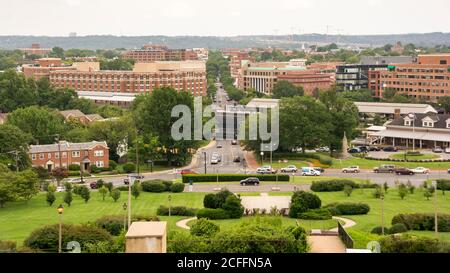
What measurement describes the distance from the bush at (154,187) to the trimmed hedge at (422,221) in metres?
7.69

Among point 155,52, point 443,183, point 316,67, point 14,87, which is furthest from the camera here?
point 155,52

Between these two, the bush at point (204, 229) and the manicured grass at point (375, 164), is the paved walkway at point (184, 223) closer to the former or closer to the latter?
the bush at point (204, 229)

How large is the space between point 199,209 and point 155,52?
7023 cm

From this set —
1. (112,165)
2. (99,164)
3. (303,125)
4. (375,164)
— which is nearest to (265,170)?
(303,125)

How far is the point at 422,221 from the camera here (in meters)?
14.3

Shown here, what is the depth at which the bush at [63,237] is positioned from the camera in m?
11.3

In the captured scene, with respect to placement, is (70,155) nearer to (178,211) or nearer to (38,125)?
(38,125)

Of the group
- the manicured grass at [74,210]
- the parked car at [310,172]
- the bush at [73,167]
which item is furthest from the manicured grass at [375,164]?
the bush at [73,167]

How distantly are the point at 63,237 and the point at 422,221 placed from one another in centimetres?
693

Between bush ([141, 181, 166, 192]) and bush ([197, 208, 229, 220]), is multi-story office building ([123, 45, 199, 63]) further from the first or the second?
bush ([197, 208, 229, 220])

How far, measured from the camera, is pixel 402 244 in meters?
9.66

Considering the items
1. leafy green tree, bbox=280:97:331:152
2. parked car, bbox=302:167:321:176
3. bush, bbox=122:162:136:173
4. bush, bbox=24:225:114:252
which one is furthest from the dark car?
bush, bbox=24:225:114:252
